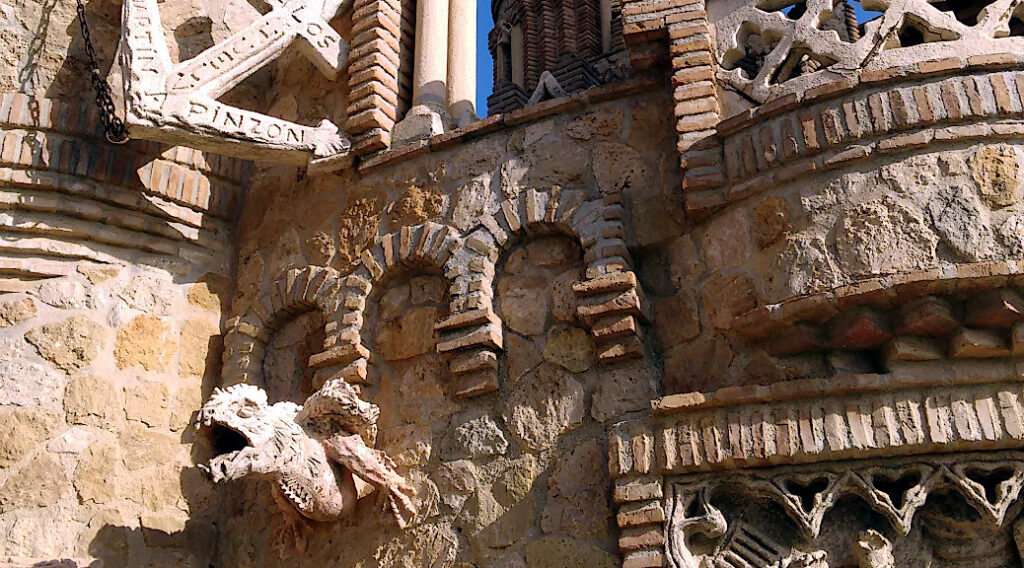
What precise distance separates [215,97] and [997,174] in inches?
134

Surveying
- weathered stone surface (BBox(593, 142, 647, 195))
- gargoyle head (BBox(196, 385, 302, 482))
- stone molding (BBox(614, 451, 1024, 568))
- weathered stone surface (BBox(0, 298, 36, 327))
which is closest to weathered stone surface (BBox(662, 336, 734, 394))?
stone molding (BBox(614, 451, 1024, 568))

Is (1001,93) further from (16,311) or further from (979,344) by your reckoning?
(16,311)

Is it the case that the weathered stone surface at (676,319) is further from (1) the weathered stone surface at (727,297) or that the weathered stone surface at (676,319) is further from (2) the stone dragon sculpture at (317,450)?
(2) the stone dragon sculpture at (317,450)

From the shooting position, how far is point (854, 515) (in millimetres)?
3543

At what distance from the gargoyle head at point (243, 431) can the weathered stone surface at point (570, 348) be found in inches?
40.5

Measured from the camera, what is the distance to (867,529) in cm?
346

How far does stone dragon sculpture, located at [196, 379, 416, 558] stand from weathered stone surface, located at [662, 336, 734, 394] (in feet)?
3.72

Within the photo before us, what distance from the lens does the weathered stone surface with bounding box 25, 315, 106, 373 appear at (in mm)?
4703

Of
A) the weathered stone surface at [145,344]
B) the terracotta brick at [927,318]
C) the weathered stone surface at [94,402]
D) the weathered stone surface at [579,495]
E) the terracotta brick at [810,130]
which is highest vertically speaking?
the terracotta brick at [810,130]

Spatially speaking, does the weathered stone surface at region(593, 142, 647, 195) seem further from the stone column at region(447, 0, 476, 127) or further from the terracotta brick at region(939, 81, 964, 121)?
the terracotta brick at region(939, 81, 964, 121)

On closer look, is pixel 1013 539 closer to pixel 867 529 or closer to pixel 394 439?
pixel 867 529

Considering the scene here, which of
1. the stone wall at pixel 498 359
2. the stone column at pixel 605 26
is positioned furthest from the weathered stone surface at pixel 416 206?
the stone column at pixel 605 26

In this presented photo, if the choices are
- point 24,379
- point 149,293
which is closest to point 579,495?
point 149,293

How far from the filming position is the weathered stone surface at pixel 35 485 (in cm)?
437
